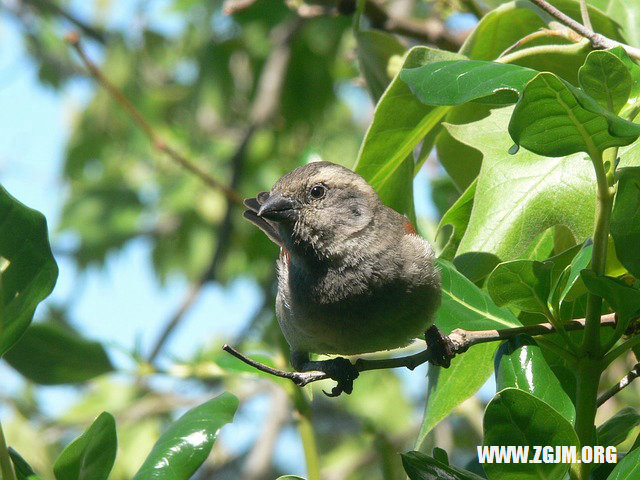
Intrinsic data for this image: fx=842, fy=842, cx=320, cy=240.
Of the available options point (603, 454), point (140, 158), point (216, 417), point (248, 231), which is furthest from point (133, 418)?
point (603, 454)

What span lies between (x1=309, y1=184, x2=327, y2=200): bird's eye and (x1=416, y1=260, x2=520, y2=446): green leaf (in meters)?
0.98

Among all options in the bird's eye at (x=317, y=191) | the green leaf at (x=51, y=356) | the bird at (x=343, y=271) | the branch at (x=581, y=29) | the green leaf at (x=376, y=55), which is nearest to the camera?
the branch at (x=581, y=29)

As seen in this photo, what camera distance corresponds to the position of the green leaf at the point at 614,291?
1.85 metres

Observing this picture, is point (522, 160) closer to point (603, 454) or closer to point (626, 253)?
point (626, 253)

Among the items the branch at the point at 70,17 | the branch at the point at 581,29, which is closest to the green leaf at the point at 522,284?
the branch at the point at 581,29

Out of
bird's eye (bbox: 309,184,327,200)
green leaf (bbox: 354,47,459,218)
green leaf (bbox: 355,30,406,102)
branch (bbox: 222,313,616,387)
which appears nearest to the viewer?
branch (bbox: 222,313,616,387)

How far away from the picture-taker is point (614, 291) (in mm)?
1854

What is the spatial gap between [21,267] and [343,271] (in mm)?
1334

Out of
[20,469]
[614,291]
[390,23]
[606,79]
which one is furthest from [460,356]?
[390,23]

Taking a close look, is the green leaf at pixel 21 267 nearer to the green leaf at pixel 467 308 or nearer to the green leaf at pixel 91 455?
the green leaf at pixel 91 455

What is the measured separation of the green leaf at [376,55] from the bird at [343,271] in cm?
37

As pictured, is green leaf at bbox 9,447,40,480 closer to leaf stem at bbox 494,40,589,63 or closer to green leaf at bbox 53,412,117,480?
green leaf at bbox 53,412,117,480

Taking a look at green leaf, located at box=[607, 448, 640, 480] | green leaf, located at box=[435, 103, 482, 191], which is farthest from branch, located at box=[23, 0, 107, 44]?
green leaf, located at box=[607, 448, 640, 480]

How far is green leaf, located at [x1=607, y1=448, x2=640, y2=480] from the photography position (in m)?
1.72
